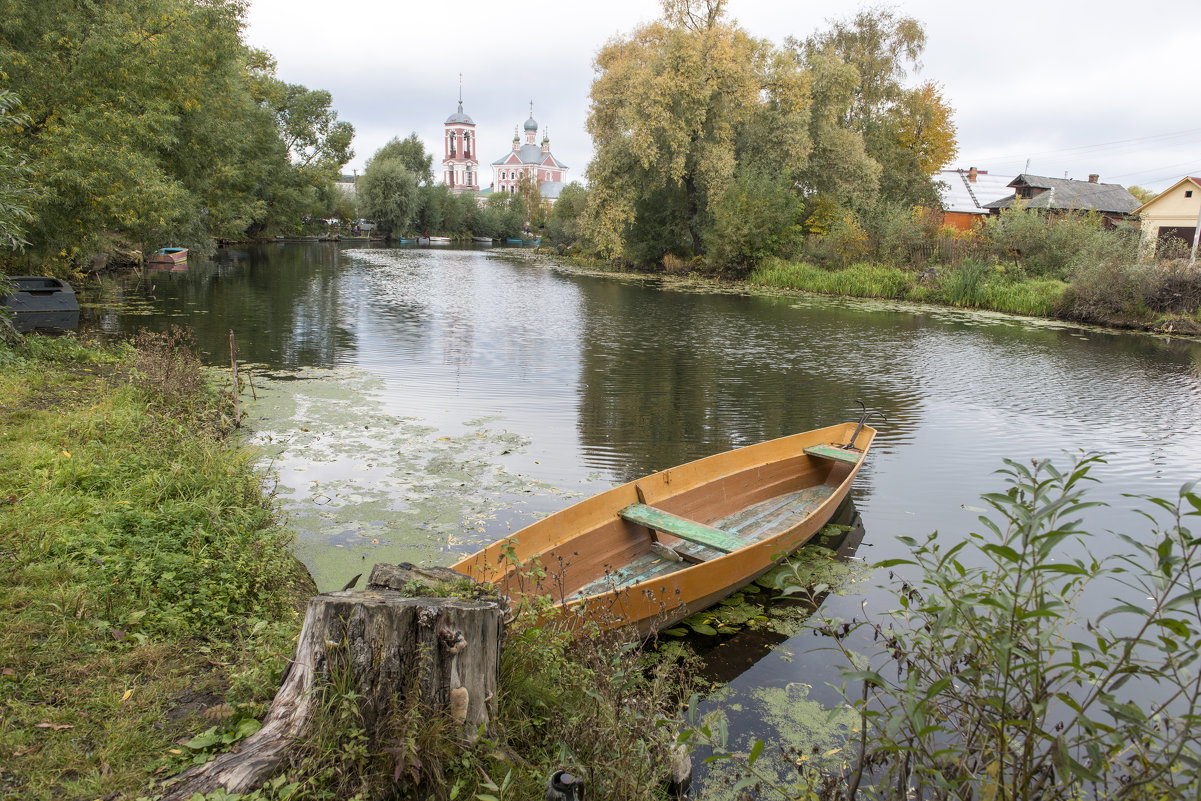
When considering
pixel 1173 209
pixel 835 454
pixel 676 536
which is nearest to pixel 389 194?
pixel 1173 209

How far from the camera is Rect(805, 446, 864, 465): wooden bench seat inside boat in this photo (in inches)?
288

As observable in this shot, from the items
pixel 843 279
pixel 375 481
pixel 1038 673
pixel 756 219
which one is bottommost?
pixel 375 481

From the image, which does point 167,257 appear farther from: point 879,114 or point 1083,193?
point 1083,193

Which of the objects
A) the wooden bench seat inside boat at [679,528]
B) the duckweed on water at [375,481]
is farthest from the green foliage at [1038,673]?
the duckweed on water at [375,481]

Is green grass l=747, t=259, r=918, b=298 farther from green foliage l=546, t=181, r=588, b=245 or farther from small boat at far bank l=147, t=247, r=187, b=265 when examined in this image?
small boat at far bank l=147, t=247, r=187, b=265

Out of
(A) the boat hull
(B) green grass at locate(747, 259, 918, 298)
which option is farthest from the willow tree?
(A) the boat hull

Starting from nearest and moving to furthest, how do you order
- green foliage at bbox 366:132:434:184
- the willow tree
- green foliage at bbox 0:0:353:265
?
green foliage at bbox 0:0:353:265 < the willow tree < green foliage at bbox 366:132:434:184

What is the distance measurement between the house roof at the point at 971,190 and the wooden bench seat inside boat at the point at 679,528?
44052 mm

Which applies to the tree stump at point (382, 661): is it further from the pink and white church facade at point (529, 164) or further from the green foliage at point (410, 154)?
the pink and white church facade at point (529, 164)

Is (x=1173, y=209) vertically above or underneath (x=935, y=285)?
above

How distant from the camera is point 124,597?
3.66 meters

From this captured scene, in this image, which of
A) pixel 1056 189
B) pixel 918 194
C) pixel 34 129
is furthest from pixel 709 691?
pixel 1056 189

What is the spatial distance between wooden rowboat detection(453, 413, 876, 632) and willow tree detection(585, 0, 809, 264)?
80.0ft

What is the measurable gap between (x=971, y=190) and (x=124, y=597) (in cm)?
5250
